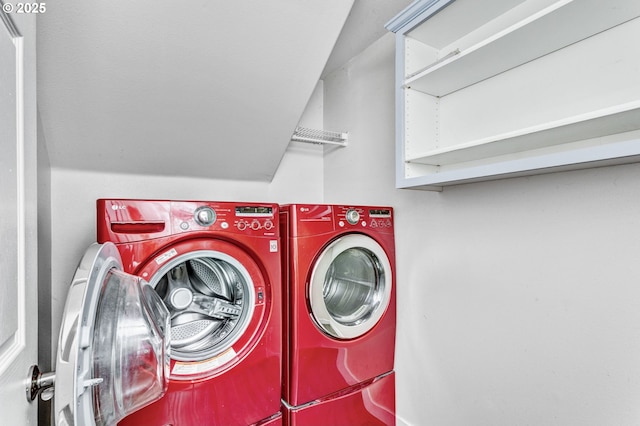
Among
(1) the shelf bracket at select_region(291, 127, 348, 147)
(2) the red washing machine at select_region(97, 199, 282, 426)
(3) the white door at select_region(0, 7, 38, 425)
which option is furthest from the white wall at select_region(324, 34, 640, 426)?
(3) the white door at select_region(0, 7, 38, 425)

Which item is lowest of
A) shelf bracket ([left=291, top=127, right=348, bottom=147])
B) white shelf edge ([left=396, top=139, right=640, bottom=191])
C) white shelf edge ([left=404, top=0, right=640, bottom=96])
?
white shelf edge ([left=396, top=139, right=640, bottom=191])

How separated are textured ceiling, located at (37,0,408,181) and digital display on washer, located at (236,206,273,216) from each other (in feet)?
2.37

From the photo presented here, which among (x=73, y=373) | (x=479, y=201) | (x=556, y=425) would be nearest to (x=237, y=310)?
(x=73, y=373)

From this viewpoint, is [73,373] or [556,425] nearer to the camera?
[73,373]

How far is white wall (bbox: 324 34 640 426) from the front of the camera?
1.20 metres

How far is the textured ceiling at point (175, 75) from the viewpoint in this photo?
1.45 meters

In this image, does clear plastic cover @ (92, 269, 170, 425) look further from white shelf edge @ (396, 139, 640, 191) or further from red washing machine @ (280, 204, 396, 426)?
white shelf edge @ (396, 139, 640, 191)

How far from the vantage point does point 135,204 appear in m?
1.34

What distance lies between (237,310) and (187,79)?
1.24m

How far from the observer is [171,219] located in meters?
1.39

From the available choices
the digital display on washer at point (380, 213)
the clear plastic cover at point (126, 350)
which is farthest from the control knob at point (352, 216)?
the clear plastic cover at point (126, 350)

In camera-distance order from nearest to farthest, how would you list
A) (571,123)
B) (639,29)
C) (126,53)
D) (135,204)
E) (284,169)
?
(571,123)
(639,29)
(135,204)
(126,53)
(284,169)

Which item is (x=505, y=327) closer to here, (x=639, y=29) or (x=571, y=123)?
(x=571, y=123)

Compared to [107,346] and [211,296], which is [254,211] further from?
[107,346]
